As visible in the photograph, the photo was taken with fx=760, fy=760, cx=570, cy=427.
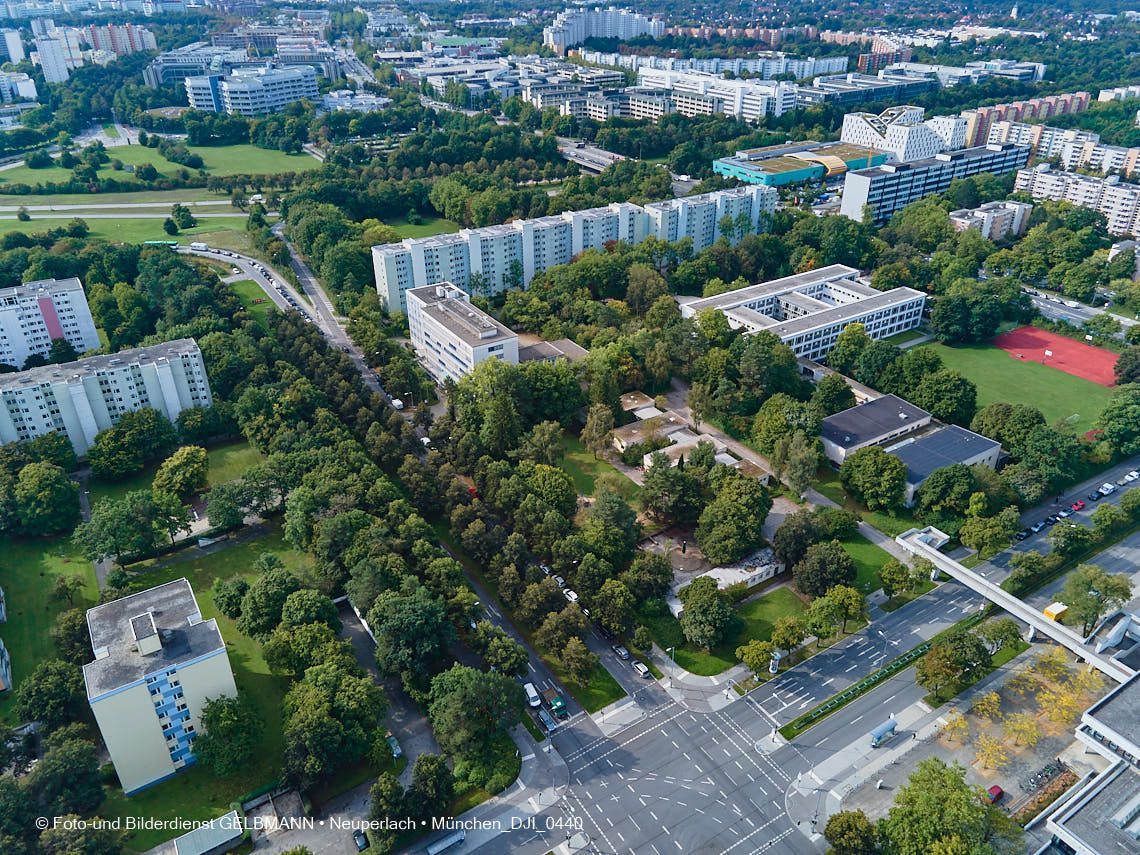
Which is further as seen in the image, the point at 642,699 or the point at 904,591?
the point at 904,591

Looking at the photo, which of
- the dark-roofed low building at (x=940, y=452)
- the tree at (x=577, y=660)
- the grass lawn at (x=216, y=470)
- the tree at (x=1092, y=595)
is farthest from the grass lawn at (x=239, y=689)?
the tree at (x=1092, y=595)

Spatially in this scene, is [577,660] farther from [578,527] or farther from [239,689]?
[239,689]

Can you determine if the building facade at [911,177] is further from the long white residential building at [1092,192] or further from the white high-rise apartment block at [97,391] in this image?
the white high-rise apartment block at [97,391]

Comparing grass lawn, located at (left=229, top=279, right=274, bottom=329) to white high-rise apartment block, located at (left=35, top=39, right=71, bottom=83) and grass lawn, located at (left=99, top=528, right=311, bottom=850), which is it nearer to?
grass lawn, located at (left=99, top=528, right=311, bottom=850)

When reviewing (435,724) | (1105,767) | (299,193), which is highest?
(299,193)

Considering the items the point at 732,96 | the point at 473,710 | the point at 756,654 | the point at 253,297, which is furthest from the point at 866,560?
the point at 732,96

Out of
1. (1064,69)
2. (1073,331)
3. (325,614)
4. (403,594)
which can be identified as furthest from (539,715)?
(1064,69)

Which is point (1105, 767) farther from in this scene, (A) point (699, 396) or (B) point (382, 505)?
(B) point (382, 505)
